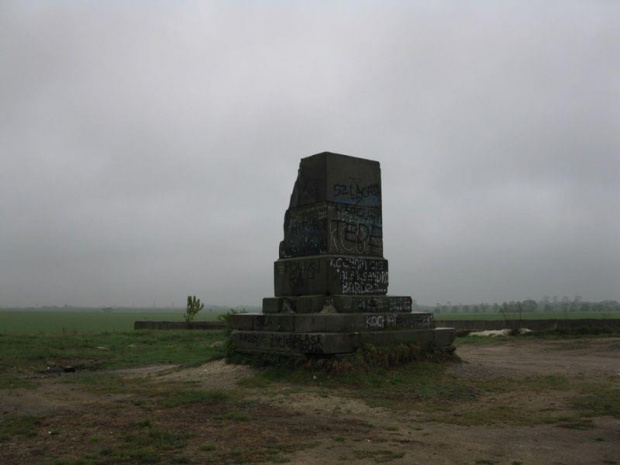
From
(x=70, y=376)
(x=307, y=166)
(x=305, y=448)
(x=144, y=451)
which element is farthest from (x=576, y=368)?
(x=70, y=376)

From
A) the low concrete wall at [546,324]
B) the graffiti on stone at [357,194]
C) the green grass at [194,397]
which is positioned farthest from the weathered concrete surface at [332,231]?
the low concrete wall at [546,324]

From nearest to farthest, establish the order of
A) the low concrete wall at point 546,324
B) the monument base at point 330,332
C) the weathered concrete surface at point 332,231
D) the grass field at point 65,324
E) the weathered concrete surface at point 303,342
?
the weathered concrete surface at point 303,342 → the monument base at point 330,332 → the weathered concrete surface at point 332,231 → the low concrete wall at point 546,324 → the grass field at point 65,324

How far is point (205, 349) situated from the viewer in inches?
619

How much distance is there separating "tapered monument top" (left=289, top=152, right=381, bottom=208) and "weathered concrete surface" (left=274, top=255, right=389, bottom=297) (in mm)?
1158

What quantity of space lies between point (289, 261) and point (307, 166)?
76.4 inches

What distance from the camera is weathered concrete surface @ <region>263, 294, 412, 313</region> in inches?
416

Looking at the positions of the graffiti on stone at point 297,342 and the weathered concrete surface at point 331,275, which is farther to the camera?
the weathered concrete surface at point 331,275

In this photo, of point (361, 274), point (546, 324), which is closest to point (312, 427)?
point (361, 274)

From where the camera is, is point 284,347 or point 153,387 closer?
point 153,387

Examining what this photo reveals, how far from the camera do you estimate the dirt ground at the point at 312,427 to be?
5102mm

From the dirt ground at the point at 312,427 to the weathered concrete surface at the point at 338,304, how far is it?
5.58ft

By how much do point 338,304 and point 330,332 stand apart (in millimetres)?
792

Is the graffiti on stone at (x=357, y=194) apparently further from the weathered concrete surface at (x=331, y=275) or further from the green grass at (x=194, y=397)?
the green grass at (x=194, y=397)

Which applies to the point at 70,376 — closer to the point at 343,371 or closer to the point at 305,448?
the point at 343,371
